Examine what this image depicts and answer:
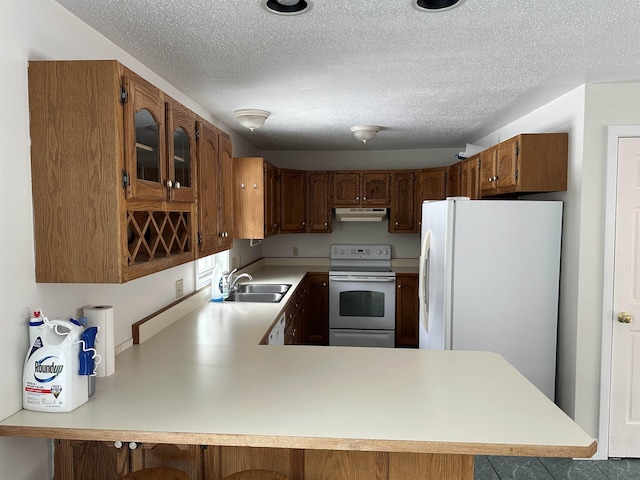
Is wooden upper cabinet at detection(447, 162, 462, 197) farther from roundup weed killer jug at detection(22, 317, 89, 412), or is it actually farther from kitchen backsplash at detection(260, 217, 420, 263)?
roundup weed killer jug at detection(22, 317, 89, 412)

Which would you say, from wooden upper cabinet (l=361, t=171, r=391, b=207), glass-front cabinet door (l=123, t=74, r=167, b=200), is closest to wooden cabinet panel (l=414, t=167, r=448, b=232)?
wooden upper cabinet (l=361, t=171, r=391, b=207)

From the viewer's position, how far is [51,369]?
1449 millimetres

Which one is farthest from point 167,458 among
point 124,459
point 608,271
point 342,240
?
point 342,240

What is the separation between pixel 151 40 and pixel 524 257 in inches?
101

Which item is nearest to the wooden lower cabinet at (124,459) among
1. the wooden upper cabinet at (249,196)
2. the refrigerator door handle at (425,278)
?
the refrigerator door handle at (425,278)

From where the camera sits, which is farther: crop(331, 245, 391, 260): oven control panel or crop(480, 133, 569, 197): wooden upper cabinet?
crop(331, 245, 391, 260): oven control panel

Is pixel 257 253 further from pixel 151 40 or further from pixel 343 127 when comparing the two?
pixel 151 40

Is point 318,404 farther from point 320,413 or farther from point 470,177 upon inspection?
point 470,177

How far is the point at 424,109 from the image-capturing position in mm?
3279

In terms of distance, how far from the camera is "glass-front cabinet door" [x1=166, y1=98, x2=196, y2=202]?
1862 millimetres

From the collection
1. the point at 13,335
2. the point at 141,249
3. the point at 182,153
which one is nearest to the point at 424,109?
the point at 182,153

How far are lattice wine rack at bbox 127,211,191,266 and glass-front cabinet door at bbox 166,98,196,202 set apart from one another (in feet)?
0.33

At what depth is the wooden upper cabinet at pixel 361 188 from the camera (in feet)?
17.2

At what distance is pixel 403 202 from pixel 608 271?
2.68 metres
